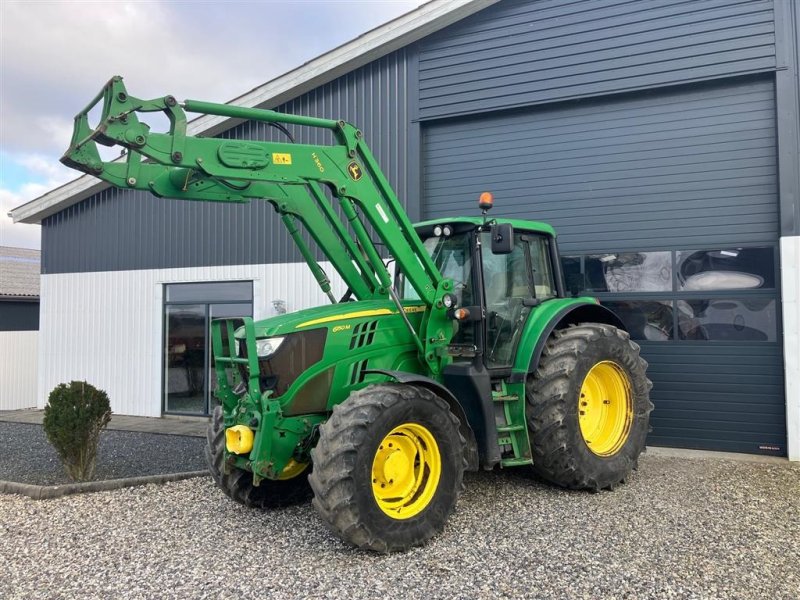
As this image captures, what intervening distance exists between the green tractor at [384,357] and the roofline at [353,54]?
4.46 meters

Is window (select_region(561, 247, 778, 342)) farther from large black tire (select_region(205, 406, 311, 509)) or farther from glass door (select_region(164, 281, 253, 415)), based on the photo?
glass door (select_region(164, 281, 253, 415))

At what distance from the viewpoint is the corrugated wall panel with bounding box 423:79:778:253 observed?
7855mm

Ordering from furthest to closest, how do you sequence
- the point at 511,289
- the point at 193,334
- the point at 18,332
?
1. the point at 18,332
2. the point at 193,334
3. the point at 511,289

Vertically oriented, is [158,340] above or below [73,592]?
above

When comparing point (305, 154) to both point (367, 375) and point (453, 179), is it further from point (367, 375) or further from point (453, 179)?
point (453, 179)

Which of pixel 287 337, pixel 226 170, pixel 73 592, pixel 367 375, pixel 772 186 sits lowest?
pixel 73 592

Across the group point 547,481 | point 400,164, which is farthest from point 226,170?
point 400,164

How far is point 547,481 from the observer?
6105mm

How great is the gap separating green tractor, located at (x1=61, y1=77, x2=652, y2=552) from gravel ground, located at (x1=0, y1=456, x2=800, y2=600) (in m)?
0.31

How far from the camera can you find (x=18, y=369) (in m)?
15.7

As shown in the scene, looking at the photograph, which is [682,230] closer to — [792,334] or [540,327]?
[792,334]

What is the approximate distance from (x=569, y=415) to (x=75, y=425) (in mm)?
5031

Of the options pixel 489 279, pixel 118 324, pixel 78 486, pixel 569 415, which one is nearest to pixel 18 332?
pixel 118 324

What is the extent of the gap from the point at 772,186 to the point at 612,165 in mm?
1917
